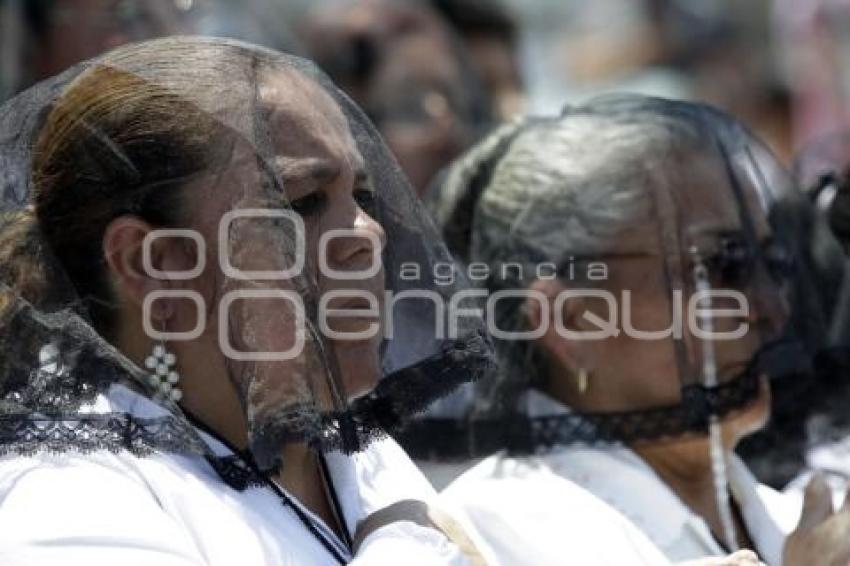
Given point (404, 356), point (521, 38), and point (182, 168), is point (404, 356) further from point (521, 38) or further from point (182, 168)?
point (521, 38)

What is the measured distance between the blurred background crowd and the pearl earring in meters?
1.39

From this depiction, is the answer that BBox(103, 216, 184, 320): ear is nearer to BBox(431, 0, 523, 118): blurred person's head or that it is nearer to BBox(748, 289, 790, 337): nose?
BBox(748, 289, 790, 337): nose

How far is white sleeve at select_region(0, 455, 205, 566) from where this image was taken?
240cm

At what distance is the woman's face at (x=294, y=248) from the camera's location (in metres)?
2.59

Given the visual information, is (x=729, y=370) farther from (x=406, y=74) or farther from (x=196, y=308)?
(x=406, y=74)

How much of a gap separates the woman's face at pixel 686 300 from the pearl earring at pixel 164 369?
3.38ft

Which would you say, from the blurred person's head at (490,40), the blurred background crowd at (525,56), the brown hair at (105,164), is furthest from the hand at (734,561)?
the blurred person's head at (490,40)

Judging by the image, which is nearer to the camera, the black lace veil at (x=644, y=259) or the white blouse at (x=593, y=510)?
the white blouse at (x=593, y=510)

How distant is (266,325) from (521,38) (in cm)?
467

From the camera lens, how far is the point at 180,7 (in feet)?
15.5

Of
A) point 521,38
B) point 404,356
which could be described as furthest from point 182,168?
point 521,38

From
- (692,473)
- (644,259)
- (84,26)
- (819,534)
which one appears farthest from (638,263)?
(84,26)

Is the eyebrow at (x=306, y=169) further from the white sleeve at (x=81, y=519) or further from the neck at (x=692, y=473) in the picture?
the neck at (x=692, y=473)

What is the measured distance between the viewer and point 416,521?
2.69 meters
